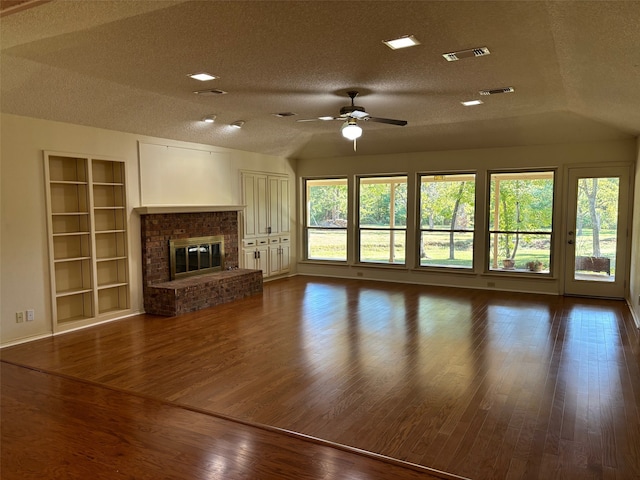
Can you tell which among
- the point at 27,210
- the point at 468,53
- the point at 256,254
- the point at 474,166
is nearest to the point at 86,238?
the point at 27,210

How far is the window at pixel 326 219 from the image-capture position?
31.2 ft

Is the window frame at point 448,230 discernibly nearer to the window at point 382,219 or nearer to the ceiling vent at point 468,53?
the window at point 382,219

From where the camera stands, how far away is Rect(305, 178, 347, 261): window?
9.50 m

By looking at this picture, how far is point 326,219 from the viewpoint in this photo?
9.67 meters

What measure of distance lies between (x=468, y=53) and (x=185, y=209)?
461 cm

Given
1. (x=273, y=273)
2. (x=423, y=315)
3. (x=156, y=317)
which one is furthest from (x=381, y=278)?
(x=156, y=317)

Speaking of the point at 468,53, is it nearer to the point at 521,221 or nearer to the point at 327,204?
the point at 521,221

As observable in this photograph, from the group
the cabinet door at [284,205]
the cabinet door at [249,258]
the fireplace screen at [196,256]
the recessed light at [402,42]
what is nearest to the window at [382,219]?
the cabinet door at [284,205]

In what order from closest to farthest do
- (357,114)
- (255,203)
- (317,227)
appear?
(357,114), (255,203), (317,227)

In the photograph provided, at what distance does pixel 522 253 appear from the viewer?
7879 mm

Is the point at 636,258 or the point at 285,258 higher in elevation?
the point at 636,258

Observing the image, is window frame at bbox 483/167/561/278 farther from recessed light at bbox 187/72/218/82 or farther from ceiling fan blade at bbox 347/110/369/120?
recessed light at bbox 187/72/218/82

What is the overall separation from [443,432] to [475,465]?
395 millimetres

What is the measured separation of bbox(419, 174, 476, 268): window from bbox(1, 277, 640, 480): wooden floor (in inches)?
87.6
